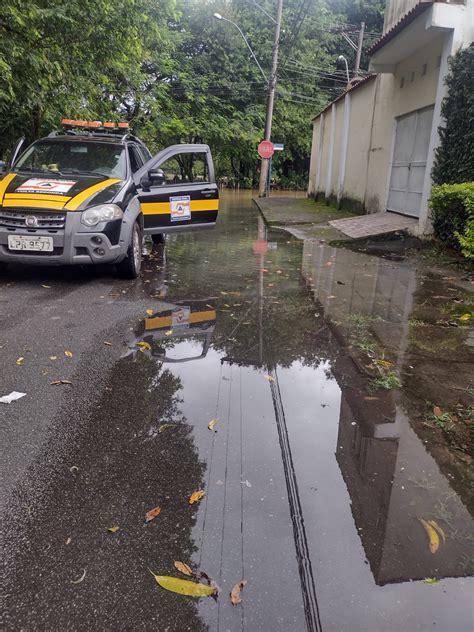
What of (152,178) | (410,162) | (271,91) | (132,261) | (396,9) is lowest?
(132,261)

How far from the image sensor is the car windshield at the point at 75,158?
7504 mm

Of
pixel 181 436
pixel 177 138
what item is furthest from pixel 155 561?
pixel 177 138

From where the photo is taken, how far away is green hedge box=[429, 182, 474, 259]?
26.8 ft

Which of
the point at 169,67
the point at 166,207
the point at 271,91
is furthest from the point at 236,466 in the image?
the point at 169,67

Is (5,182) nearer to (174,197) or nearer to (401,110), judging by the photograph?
(174,197)

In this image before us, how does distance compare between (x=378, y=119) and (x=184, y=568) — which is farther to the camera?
(x=378, y=119)

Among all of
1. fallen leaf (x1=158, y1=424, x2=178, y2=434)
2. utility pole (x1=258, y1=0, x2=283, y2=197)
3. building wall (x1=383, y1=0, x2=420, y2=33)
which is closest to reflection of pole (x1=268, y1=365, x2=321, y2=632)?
fallen leaf (x1=158, y1=424, x2=178, y2=434)

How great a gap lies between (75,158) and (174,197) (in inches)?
63.9

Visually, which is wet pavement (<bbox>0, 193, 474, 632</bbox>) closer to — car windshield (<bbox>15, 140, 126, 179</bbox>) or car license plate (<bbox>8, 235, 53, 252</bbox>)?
car license plate (<bbox>8, 235, 53, 252</bbox>)

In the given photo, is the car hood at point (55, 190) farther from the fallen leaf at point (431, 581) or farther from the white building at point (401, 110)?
the white building at point (401, 110)

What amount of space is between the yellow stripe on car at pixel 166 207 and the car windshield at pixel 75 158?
0.77m

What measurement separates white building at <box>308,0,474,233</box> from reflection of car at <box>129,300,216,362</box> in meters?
6.92

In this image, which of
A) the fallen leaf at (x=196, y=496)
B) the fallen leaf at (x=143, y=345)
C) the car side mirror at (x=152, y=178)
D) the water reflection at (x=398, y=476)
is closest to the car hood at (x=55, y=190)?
the car side mirror at (x=152, y=178)

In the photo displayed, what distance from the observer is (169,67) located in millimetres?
25203
